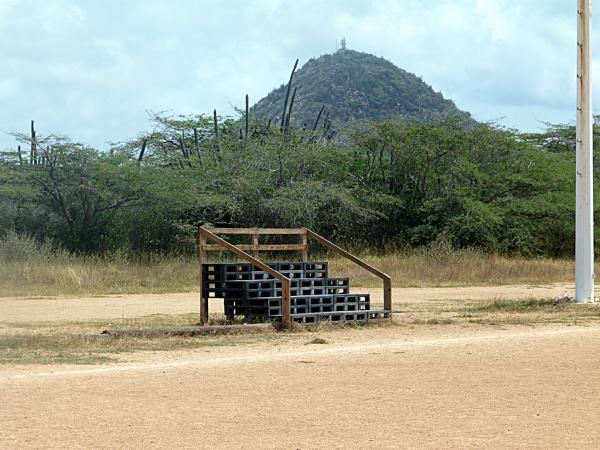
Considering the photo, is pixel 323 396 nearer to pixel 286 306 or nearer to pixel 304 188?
pixel 286 306

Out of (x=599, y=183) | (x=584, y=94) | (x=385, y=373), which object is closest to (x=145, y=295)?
(x=584, y=94)

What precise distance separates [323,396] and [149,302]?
1404 cm

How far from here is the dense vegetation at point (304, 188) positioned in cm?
3997

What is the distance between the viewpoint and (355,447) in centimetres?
774

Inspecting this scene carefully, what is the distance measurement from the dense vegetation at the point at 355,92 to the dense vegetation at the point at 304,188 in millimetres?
52206

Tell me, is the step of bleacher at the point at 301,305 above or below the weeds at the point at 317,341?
above

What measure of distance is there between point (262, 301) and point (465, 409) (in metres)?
8.86

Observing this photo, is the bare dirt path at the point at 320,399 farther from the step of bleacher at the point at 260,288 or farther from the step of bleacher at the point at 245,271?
the step of bleacher at the point at 245,271

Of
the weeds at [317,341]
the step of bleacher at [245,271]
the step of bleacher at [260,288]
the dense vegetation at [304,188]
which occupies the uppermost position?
the dense vegetation at [304,188]

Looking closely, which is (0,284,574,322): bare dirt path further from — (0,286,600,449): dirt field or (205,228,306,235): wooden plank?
(0,286,600,449): dirt field

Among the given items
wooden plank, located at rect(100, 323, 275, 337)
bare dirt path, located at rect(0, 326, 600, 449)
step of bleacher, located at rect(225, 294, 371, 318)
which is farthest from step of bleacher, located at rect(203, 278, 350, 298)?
bare dirt path, located at rect(0, 326, 600, 449)

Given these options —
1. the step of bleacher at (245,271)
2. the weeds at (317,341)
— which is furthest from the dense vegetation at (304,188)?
the weeds at (317,341)

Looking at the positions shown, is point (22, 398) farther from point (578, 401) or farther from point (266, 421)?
point (578, 401)

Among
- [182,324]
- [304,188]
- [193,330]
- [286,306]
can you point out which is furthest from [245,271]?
[304,188]
